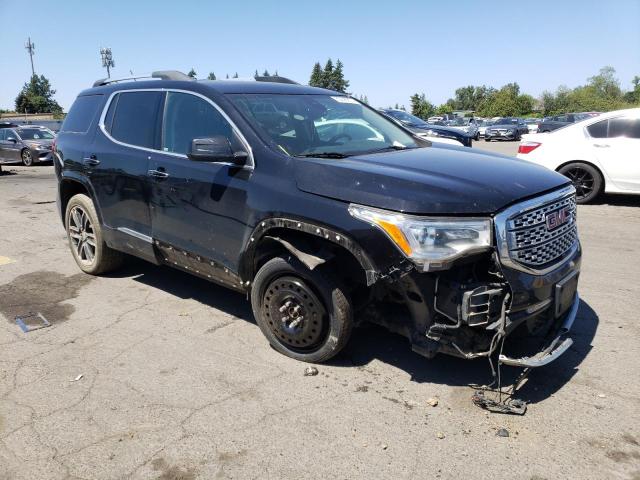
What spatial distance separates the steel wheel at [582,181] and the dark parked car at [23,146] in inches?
690

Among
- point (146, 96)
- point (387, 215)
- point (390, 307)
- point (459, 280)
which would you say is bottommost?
point (390, 307)

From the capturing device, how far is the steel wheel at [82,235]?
562 centimetres

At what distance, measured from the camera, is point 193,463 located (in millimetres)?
2725

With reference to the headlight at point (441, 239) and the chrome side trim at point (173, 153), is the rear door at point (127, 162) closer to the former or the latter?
the chrome side trim at point (173, 153)

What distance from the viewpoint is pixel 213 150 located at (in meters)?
3.62

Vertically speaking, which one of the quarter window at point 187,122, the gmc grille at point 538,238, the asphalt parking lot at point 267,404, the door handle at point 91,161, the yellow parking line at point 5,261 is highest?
the quarter window at point 187,122

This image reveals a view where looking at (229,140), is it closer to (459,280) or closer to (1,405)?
(459,280)

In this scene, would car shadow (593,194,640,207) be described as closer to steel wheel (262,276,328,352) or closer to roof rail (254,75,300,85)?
roof rail (254,75,300,85)

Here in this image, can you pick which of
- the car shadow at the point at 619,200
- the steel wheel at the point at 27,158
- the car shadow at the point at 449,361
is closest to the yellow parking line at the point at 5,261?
the car shadow at the point at 449,361

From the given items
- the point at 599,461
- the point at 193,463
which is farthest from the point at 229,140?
the point at 599,461

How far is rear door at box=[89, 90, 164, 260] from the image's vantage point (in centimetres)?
458

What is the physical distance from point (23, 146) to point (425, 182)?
20510mm

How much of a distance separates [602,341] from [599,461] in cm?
152

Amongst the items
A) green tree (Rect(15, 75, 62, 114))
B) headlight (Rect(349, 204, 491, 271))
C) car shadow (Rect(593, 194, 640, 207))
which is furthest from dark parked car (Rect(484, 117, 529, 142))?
green tree (Rect(15, 75, 62, 114))
